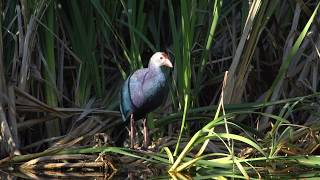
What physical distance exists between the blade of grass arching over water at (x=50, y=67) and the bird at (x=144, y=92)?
1.51 ft

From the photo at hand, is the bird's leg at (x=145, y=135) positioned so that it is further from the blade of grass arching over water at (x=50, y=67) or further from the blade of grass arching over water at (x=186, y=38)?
the blade of grass arching over water at (x=50, y=67)

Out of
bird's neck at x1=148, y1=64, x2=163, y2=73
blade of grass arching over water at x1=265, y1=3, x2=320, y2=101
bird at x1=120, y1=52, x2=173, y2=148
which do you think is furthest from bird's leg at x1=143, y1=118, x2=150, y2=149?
blade of grass arching over water at x1=265, y1=3, x2=320, y2=101

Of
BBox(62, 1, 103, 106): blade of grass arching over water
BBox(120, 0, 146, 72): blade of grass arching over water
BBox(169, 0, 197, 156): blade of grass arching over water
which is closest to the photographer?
BBox(169, 0, 197, 156): blade of grass arching over water

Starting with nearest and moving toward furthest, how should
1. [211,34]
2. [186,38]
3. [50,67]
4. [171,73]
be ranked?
[186,38]
[211,34]
[50,67]
[171,73]

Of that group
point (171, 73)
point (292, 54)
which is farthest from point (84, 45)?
point (292, 54)

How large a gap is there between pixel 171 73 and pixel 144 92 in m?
0.46

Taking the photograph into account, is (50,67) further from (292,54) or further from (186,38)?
(292,54)

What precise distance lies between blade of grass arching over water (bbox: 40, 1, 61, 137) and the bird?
46 cm

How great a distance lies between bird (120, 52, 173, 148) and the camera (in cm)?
485

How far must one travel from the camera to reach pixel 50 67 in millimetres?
4984

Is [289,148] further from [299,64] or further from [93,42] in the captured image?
[93,42]

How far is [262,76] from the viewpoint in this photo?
5398 millimetres

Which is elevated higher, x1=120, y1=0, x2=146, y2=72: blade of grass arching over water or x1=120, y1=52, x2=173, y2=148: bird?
x1=120, y1=0, x2=146, y2=72: blade of grass arching over water

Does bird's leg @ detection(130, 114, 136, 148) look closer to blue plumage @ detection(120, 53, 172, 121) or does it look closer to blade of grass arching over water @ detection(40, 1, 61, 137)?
blue plumage @ detection(120, 53, 172, 121)
